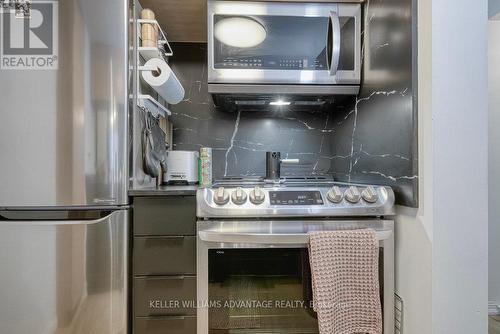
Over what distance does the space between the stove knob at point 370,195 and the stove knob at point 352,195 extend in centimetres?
2

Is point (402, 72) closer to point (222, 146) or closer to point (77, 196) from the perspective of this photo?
point (222, 146)

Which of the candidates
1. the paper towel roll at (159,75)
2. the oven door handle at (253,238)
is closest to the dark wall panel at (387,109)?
the oven door handle at (253,238)

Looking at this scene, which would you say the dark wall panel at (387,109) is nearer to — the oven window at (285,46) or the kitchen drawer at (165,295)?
the oven window at (285,46)

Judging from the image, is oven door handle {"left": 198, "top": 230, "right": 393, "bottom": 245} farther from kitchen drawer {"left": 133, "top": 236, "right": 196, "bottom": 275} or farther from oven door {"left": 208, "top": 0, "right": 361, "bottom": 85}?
oven door {"left": 208, "top": 0, "right": 361, "bottom": 85}

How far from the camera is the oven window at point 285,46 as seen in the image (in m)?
1.30

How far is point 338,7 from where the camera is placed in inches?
51.9

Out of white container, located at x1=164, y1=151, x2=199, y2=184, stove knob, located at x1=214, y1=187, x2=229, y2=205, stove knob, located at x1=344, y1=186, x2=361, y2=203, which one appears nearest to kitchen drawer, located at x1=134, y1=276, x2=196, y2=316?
stove knob, located at x1=214, y1=187, x2=229, y2=205

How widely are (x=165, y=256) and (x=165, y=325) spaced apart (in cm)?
24

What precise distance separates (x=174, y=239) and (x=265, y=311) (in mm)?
433

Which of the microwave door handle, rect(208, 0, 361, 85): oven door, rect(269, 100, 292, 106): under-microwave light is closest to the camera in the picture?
the microwave door handle

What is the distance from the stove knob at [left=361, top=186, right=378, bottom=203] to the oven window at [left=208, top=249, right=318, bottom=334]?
11.6 inches

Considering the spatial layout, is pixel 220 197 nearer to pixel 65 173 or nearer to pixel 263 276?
pixel 263 276

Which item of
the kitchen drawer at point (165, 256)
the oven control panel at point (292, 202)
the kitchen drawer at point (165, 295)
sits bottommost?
the kitchen drawer at point (165, 295)

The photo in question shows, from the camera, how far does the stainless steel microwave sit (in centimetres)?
129
